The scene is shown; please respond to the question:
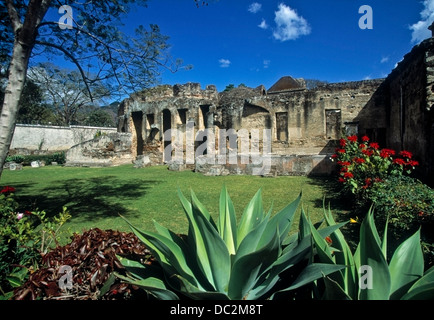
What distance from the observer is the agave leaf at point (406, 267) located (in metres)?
1.25

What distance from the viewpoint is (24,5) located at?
5512 millimetres

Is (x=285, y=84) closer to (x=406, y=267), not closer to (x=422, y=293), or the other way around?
(x=406, y=267)

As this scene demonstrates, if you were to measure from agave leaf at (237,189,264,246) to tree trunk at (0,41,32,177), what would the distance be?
143 inches

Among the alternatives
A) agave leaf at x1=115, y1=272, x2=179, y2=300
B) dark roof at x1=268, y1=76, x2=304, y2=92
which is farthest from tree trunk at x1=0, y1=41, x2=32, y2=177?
dark roof at x1=268, y1=76, x2=304, y2=92

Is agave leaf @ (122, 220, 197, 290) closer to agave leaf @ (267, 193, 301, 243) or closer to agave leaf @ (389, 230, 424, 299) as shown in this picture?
agave leaf @ (267, 193, 301, 243)

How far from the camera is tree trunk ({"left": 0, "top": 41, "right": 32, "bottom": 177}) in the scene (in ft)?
11.6

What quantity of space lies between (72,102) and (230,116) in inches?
1215

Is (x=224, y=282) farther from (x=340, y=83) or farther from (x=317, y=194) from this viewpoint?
(x=340, y=83)

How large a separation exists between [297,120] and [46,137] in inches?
1074

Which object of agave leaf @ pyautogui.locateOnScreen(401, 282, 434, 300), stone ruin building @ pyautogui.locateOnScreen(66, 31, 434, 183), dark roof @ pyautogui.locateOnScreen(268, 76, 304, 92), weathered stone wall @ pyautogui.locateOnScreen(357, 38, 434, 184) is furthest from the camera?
dark roof @ pyautogui.locateOnScreen(268, 76, 304, 92)

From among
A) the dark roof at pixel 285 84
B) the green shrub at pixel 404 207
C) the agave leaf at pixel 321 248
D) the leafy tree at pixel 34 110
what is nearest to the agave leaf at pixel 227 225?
the agave leaf at pixel 321 248

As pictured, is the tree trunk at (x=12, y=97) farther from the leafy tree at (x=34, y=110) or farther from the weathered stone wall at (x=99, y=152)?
the leafy tree at (x=34, y=110)

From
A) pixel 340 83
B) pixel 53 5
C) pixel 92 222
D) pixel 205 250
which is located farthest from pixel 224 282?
pixel 340 83

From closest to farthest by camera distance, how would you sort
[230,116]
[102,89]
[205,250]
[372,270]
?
[372,270], [205,250], [102,89], [230,116]
